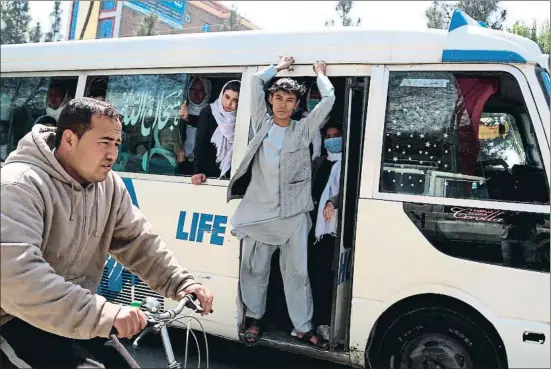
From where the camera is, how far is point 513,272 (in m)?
3.26

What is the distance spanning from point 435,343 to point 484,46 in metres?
1.90

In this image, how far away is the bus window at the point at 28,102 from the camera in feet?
17.0

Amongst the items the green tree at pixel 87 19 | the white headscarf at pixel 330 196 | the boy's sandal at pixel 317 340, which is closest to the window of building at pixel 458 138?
the white headscarf at pixel 330 196

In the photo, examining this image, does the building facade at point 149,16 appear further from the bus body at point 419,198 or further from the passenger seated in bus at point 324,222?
the passenger seated in bus at point 324,222

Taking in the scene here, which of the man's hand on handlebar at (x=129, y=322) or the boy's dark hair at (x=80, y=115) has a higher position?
the boy's dark hair at (x=80, y=115)

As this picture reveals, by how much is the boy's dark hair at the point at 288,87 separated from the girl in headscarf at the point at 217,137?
348mm

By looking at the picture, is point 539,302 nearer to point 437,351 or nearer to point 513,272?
point 513,272

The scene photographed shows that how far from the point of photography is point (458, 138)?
3.57 m

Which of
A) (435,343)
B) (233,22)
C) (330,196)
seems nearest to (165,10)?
(233,22)

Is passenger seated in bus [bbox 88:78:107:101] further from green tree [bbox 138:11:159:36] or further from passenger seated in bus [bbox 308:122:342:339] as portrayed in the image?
passenger seated in bus [bbox 308:122:342:339]

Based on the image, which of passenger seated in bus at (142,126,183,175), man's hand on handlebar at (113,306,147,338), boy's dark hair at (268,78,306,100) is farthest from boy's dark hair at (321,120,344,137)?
Answer: man's hand on handlebar at (113,306,147,338)

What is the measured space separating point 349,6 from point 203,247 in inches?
96.0

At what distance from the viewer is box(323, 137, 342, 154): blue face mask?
408 centimetres

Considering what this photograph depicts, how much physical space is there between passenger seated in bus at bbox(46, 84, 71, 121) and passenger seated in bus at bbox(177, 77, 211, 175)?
1391 mm
